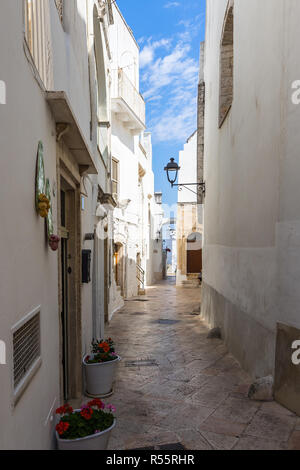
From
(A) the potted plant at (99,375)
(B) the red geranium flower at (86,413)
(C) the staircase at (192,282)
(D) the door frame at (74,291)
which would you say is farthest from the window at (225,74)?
(C) the staircase at (192,282)

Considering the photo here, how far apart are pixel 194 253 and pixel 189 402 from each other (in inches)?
680

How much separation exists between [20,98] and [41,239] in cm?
104

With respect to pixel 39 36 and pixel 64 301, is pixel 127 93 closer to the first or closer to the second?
pixel 64 301

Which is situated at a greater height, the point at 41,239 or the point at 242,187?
the point at 242,187

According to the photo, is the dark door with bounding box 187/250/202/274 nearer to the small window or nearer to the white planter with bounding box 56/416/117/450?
the white planter with bounding box 56/416/117/450

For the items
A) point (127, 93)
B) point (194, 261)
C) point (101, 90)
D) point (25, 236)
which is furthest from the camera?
point (194, 261)

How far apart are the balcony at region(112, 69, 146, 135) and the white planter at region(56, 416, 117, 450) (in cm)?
1260

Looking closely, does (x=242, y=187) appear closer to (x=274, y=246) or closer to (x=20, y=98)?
(x=274, y=246)

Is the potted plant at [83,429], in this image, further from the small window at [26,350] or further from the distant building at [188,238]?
the distant building at [188,238]

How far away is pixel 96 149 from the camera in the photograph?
6.54m

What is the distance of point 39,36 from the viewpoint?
108 inches

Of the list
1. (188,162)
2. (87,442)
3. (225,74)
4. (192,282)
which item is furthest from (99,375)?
(188,162)

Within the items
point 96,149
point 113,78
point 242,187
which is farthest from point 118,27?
point 242,187

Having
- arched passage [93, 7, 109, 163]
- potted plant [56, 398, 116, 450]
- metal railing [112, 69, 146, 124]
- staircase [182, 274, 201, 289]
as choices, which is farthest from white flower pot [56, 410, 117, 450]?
staircase [182, 274, 201, 289]
